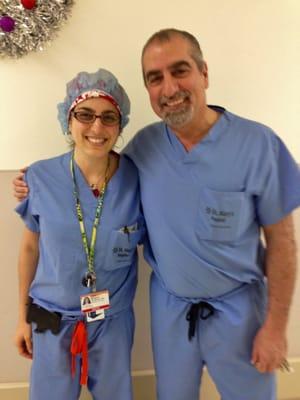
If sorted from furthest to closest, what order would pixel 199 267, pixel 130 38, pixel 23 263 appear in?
1. pixel 130 38
2. pixel 23 263
3. pixel 199 267

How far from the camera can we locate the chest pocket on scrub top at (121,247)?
1142 mm

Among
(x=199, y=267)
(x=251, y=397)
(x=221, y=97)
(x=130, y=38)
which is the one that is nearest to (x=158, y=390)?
(x=251, y=397)

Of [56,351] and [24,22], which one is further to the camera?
[24,22]

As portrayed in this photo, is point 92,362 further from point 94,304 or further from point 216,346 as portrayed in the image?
point 216,346

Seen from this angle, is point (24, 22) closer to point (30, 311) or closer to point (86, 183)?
point (86, 183)

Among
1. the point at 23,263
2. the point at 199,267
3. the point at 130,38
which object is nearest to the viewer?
the point at 199,267

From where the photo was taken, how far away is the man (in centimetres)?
108

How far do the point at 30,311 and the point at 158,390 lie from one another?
530 mm

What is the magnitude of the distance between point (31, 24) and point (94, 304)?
3.29ft

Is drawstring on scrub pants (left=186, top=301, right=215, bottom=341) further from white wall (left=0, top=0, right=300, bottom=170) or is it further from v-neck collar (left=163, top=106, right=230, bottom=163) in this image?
white wall (left=0, top=0, right=300, bottom=170)

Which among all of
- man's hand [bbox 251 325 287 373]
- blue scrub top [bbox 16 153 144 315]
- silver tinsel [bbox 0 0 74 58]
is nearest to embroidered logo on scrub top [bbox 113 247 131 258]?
blue scrub top [bbox 16 153 144 315]

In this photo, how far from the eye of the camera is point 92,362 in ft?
4.00

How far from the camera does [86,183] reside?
3.86ft

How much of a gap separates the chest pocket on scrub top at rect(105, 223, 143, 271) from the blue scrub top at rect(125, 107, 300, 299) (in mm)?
72
